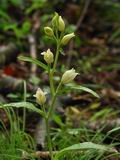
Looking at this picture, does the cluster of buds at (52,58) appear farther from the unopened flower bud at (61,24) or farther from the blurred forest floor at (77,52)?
the blurred forest floor at (77,52)

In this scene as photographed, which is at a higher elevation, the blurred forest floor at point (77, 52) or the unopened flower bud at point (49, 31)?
the blurred forest floor at point (77, 52)

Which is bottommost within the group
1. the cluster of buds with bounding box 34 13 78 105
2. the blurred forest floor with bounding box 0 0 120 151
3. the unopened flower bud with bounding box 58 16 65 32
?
the cluster of buds with bounding box 34 13 78 105

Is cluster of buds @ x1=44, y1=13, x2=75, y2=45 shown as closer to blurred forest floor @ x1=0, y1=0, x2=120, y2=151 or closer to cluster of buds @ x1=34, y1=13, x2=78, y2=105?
cluster of buds @ x1=34, y1=13, x2=78, y2=105

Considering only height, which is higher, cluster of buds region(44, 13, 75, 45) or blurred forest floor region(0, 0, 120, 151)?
blurred forest floor region(0, 0, 120, 151)

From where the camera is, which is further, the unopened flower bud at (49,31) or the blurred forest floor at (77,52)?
the blurred forest floor at (77,52)

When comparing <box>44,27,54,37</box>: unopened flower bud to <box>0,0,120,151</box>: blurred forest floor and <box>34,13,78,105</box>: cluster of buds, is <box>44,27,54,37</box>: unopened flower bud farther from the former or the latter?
<box>0,0,120,151</box>: blurred forest floor

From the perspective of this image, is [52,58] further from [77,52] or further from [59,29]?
[77,52]

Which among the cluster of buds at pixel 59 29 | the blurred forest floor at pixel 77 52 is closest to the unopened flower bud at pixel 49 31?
the cluster of buds at pixel 59 29

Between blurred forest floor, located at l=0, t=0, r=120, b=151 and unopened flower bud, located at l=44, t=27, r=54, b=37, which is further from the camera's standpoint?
blurred forest floor, located at l=0, t=0, r=120, b=151

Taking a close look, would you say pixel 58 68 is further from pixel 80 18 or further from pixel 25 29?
pixel 80 18

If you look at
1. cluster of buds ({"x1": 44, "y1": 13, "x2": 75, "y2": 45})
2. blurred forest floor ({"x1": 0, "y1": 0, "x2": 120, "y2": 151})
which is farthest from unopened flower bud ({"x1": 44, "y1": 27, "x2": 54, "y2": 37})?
blurred forest floor ({"x1": 0, "y1": 0, "x2": 120, "y2": 151})

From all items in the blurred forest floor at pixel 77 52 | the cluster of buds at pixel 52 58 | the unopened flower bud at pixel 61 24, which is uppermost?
the blurred forest floor at pixel 77 52
